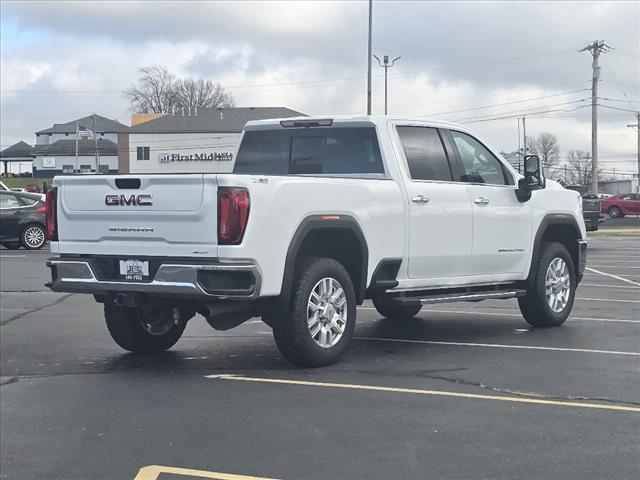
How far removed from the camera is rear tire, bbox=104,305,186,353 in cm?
759

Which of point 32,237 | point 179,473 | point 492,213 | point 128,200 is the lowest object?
point 179,473

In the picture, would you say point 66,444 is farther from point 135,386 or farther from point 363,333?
point 363,333

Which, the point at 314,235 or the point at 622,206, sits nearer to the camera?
the point at 314,235

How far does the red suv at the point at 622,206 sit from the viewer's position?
47.0 meters

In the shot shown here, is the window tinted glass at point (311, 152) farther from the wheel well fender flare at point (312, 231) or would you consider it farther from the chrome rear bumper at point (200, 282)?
the chrome rear bumper at point (200, 282)

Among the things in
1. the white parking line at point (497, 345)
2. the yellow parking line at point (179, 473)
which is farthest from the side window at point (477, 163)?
the yellow parking line at point (179, 473)

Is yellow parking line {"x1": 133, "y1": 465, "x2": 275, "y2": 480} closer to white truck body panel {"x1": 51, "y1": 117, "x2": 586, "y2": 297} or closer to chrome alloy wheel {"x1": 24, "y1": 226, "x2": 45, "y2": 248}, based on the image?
white truck body panel {"x1": 51, "y1": 117, "x2": 586, "y2": 297}

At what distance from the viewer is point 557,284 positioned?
9.21 metres

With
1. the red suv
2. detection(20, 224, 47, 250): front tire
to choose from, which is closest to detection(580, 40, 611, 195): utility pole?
the red suv

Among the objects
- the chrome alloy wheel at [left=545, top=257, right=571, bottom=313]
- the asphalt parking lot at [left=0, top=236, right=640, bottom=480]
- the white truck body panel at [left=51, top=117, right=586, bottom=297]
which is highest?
the white truck body panel at [left=51, top=117, right=586, bottom=297]

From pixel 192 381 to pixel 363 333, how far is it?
2.67 meters

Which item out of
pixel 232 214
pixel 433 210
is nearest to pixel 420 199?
pixel 433 210

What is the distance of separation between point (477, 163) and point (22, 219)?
15388 millimetres

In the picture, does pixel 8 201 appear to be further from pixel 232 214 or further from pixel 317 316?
pixel 232 214
